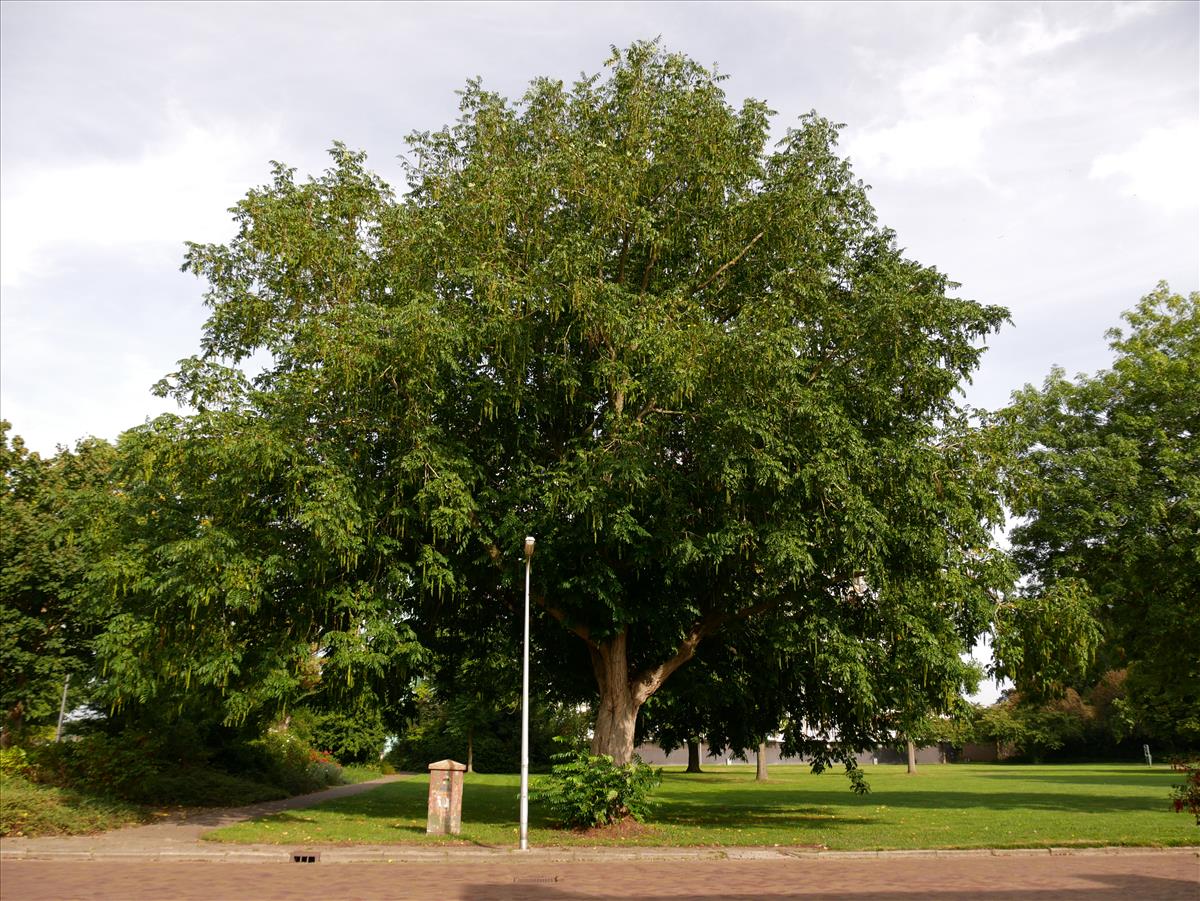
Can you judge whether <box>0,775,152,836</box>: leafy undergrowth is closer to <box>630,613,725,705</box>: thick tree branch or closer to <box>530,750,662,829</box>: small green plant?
<box>530,750,662,829</box>: small green plant

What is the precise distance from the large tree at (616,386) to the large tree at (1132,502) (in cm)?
724

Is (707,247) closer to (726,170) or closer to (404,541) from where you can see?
(726,170)

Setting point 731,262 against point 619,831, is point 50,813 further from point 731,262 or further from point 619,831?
point 731,262

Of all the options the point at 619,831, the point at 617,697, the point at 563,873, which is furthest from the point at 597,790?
the point at 563,873

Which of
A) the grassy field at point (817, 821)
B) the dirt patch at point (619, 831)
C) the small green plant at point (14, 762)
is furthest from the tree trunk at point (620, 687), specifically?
the small green plant at point (14, 762)

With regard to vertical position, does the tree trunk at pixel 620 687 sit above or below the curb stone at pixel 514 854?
above

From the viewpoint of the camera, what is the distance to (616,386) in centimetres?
1905

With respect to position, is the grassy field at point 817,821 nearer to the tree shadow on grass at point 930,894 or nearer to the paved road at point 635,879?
the paved road at point 635,879

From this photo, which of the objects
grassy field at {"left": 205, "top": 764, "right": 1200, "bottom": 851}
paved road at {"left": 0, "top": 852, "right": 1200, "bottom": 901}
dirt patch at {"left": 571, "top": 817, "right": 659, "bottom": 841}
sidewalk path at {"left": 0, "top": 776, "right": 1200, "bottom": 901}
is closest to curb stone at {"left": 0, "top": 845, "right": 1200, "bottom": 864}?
sidewalk path at {"left": 0, "top": 776, "right": 1200, "bottom": 901}

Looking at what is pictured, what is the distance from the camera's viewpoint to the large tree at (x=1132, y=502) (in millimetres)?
25766

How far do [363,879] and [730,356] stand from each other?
10.8m

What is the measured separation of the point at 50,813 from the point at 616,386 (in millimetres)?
14092

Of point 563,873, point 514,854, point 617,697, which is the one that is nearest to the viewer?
point 563,873

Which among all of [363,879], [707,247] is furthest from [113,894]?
[707,247]
